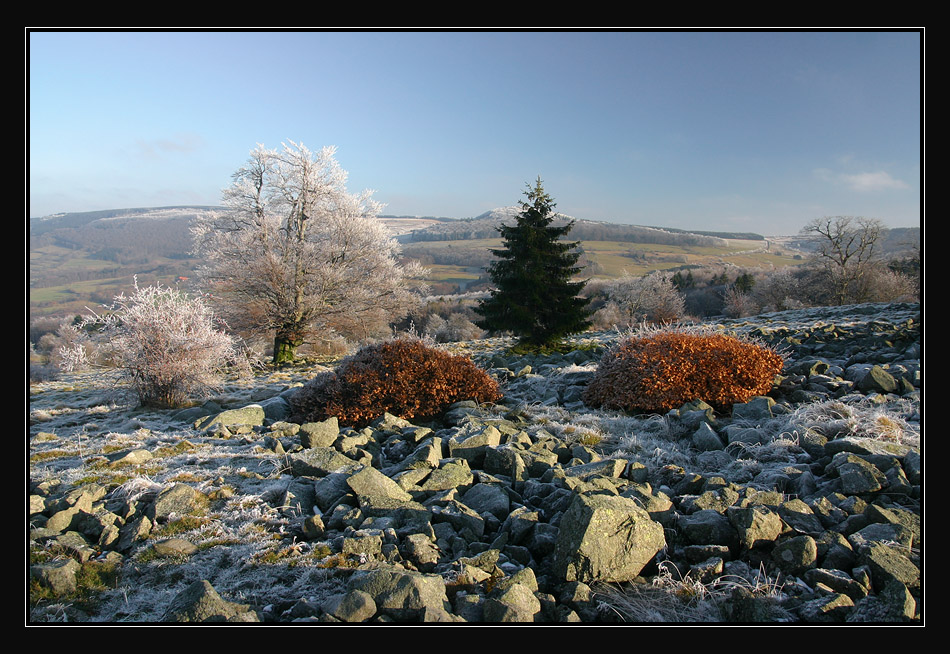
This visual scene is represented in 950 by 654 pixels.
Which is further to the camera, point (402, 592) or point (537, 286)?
point (537, 286)

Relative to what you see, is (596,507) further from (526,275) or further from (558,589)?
(526,275)

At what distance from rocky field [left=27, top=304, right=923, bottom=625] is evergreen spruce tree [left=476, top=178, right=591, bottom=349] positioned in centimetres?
848

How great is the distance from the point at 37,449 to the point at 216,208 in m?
14.6

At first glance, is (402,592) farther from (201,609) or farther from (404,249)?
(404,249)

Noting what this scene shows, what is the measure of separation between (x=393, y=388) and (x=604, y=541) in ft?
14.9

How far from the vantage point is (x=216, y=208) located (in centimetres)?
1838

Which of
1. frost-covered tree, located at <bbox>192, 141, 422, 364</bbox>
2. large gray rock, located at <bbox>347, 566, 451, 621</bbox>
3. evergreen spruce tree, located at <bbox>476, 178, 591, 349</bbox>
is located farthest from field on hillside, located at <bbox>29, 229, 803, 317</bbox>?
large gray rock, located at <bbox>347, 566, 451, 621</bbox>

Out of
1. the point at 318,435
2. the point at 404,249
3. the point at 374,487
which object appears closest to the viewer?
the point at 374,487

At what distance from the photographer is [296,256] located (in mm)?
16453

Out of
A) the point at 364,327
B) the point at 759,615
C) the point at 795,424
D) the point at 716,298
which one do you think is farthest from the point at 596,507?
the point at 716,298

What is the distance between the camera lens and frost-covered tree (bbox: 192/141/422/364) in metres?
16.2

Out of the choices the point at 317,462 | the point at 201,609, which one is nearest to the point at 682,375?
the point at 317,462

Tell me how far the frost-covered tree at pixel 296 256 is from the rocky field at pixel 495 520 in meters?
10.6

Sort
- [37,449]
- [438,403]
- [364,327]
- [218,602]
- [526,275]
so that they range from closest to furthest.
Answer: [218,602] < [37,449] < [438,403] < [526,275] < [364,327]
